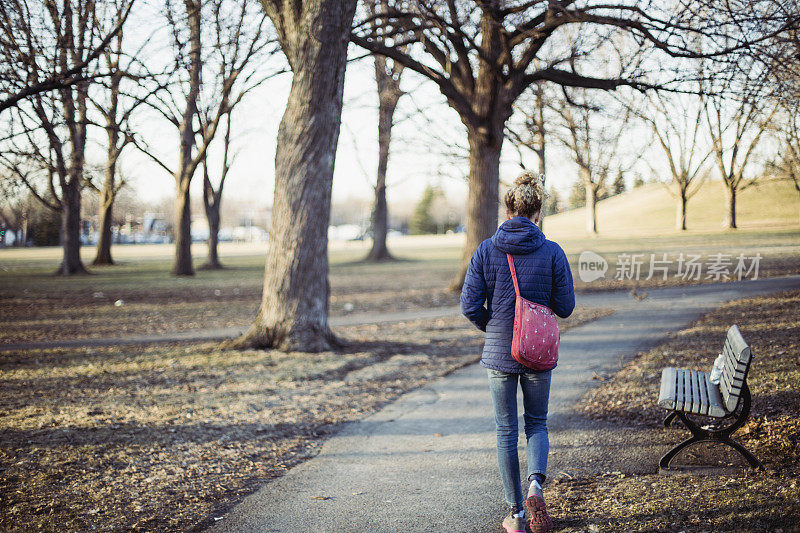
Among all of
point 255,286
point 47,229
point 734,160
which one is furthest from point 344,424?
point 47,229

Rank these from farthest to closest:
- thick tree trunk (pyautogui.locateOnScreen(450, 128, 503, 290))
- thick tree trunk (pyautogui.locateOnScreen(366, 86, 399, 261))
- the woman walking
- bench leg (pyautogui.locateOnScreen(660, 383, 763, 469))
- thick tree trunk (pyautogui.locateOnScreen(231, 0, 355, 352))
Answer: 1. thick tree trunk (pyautogui.locateOnScreen(366, 86, 399, 261))
2. thick tree trunk (pyautogui.locateOnScreen(450, 128, 503, 290))
3. thick tree trunk (pyautogui.locateOnScreen(231, 0, 355, 352))
4. bench leg (pyautogui.locateOnScreen(660, 383, 763, 469))
5. the woman walking

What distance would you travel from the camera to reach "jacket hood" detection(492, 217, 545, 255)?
3.29m

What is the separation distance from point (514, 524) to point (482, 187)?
1215 cm

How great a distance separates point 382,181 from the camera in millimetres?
30703

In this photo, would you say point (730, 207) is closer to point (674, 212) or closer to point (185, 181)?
point (674, 212)

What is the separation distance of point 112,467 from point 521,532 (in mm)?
3128

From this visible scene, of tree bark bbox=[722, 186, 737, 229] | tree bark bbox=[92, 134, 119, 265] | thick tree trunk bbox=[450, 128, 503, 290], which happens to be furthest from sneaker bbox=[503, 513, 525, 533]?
tree bark bbox=[92, 134, 119, 265]

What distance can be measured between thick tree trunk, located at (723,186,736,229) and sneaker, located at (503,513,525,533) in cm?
540

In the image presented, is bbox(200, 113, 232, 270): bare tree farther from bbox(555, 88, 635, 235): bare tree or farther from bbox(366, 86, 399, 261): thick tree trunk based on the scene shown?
bbox(555, 88, 635, 235): bare tree

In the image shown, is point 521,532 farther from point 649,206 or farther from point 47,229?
point 47,229

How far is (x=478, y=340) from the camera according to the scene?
1016cm

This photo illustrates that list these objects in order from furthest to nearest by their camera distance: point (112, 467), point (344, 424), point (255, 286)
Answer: point (255, 286) < point (344, 424) < point (112, 467)

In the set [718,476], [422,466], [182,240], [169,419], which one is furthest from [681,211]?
[182,240]

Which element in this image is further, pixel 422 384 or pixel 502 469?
pixel 422 384
